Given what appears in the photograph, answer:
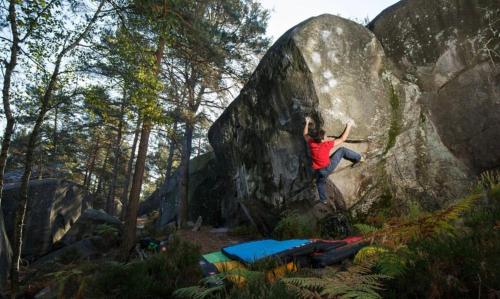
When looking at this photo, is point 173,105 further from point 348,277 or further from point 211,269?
point 348,277

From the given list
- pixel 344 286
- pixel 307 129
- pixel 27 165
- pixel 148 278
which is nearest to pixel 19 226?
pixel 27 165

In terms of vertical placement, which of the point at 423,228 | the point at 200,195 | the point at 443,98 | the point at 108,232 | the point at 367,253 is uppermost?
the point at 443,98

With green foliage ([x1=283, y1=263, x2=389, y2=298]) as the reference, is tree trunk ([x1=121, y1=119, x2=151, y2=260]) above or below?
above

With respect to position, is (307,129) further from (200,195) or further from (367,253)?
(200,195)

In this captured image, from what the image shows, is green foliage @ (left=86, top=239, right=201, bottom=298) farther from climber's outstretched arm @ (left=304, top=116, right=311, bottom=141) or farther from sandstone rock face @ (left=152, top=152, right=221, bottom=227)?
sandstone rock face @ (left=152, top=152, right=221, bottom=227)

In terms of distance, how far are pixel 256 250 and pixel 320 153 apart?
11.2 ft

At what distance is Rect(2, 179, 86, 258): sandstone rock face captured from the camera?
18.2m

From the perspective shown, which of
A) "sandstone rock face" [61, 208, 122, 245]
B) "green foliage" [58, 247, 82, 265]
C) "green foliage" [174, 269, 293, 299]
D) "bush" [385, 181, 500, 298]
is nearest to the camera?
"bush" [385, 181, 500, 298]

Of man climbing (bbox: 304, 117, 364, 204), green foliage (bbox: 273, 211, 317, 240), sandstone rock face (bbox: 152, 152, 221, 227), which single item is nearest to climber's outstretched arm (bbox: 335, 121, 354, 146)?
man climbing (bbox: 304, 117, 364, 204)

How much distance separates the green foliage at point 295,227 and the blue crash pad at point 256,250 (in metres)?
2.48

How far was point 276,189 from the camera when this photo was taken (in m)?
9.59

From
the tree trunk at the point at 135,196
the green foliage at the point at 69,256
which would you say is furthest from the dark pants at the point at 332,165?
the green foliage at the point at 69,256

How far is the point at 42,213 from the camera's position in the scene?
1958 centimetres

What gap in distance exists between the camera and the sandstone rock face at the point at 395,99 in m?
8.02
